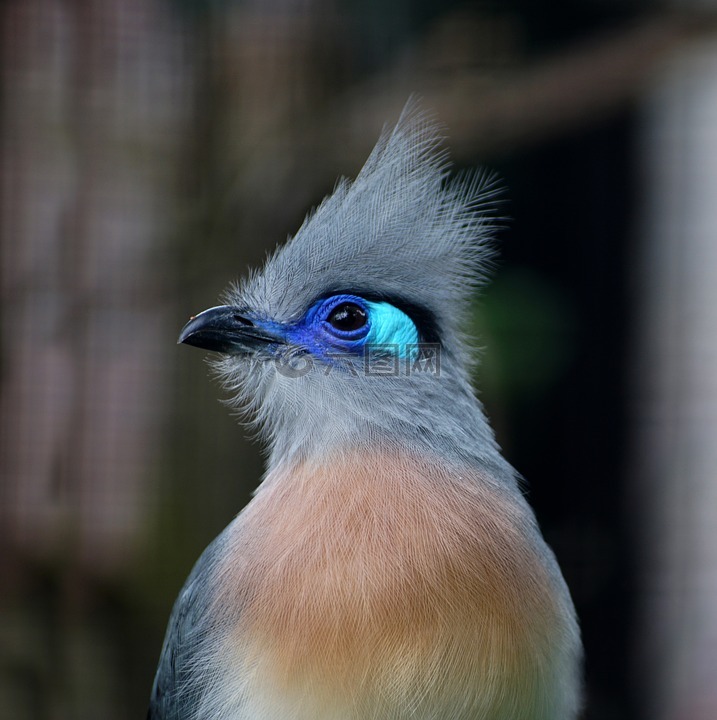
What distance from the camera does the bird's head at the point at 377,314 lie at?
2.08 metres

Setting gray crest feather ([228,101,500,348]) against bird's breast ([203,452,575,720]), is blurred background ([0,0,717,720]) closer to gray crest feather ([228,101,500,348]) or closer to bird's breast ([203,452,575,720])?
gray crest feather ([228,101,500,348])

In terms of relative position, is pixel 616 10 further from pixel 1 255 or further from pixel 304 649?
pixel 304 649

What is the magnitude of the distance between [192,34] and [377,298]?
2476 mm

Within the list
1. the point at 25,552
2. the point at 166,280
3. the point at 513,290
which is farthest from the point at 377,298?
the point at 25,552

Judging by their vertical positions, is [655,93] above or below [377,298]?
above

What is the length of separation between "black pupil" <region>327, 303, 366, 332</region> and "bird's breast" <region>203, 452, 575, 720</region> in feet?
0.94

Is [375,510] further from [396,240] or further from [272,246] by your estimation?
[272,246]

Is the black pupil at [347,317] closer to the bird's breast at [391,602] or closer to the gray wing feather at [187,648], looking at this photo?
the bird's breast at [391,602]

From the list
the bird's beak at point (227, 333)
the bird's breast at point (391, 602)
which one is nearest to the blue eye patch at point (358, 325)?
the bird's beak at point (227, 333)

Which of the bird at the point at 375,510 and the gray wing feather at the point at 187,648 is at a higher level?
the bird at the point at 375,510

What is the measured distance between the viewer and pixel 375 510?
A: 6.28 feet

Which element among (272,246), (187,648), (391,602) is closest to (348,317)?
(391,602)

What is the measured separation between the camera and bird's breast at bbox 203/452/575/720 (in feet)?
5.67

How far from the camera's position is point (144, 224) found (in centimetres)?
421
